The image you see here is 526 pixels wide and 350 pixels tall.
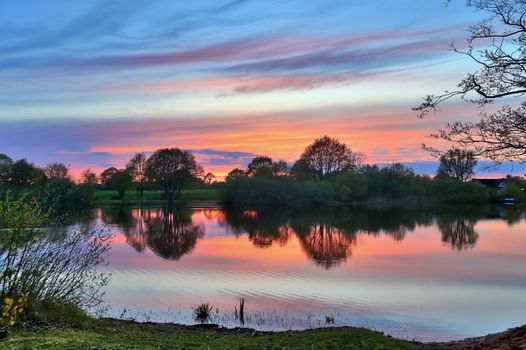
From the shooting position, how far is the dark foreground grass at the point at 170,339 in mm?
7184

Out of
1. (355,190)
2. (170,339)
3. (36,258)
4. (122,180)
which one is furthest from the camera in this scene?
(122,180)

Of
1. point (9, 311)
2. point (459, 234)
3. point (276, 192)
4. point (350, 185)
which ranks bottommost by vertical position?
point (459, 234)

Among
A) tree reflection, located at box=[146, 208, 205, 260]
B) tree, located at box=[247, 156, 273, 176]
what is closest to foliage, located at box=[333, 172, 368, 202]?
tree, located at box=[247, 156, 273, 176]

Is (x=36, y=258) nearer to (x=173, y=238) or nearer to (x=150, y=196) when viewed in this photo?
(x=173, y=238)

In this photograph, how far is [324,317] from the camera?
1391 centimetres

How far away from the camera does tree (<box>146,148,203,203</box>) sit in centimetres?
8650

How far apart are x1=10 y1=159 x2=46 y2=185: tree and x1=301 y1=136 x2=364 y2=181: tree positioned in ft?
158

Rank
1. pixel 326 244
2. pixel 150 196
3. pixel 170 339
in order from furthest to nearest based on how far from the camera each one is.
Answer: pixel 150 196 → pixel 326 244 → pixel 170 339

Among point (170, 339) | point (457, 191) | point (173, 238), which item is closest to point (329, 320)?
point (170, 339)

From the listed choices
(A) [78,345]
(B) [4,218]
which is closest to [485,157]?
(A) [78,345]

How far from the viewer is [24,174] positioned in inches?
2454

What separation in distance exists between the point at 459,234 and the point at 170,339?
34660 millimetres

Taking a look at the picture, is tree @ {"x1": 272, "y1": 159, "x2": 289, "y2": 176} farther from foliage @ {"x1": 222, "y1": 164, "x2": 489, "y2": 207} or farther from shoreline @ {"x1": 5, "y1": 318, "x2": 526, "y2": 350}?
shoreline @ {"x1": 5, "y1": 318, "x2": 526, "y2": 350}

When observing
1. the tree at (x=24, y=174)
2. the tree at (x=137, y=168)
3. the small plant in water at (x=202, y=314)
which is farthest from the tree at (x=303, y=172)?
the small plant in water at (x=202, y=314)
